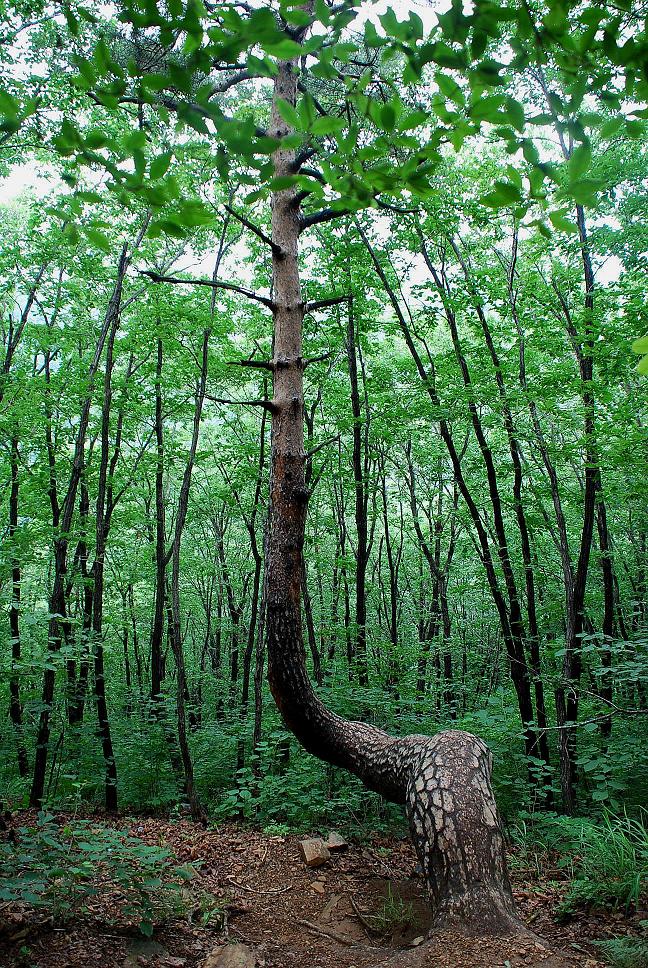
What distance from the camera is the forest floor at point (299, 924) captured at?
294 centimetres

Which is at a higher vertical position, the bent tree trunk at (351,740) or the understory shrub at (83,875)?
the bent tree trunk at (351,740)

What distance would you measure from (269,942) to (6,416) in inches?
380

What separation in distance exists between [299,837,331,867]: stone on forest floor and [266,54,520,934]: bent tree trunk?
0.69 metres

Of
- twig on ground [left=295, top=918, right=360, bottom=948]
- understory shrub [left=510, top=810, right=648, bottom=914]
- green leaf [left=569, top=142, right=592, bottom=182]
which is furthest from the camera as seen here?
twig on ground [left=295, top=918, right=360, bottom=948]

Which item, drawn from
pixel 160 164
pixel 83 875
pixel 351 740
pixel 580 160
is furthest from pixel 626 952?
pixel 160 164

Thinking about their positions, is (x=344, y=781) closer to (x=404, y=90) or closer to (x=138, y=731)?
(x=138, y=731)

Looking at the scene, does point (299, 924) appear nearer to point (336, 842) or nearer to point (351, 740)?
point (336, 842)

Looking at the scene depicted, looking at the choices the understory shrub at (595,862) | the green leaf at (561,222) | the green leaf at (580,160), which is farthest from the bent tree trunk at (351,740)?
the green leaf at (580,160)

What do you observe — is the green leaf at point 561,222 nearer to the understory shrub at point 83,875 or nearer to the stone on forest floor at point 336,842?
the understory shrub at point 83,875

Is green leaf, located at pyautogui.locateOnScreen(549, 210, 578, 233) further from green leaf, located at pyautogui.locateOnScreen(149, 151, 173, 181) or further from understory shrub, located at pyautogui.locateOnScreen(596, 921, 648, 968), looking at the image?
understory shrub, located at pyautogui.locateOnScreen(596, 921, 648, 968)

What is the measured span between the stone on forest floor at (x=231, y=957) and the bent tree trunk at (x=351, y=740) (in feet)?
3.71

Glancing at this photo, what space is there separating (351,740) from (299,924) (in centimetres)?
129

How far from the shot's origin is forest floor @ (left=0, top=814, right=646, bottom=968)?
294 cm

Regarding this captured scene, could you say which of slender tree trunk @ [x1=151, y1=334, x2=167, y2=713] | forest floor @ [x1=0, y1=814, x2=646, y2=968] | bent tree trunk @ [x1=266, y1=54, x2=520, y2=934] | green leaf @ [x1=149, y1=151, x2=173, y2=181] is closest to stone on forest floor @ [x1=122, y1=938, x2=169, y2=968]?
forest floor @ [x1=0, y1=814, x2=646, y2=968]
